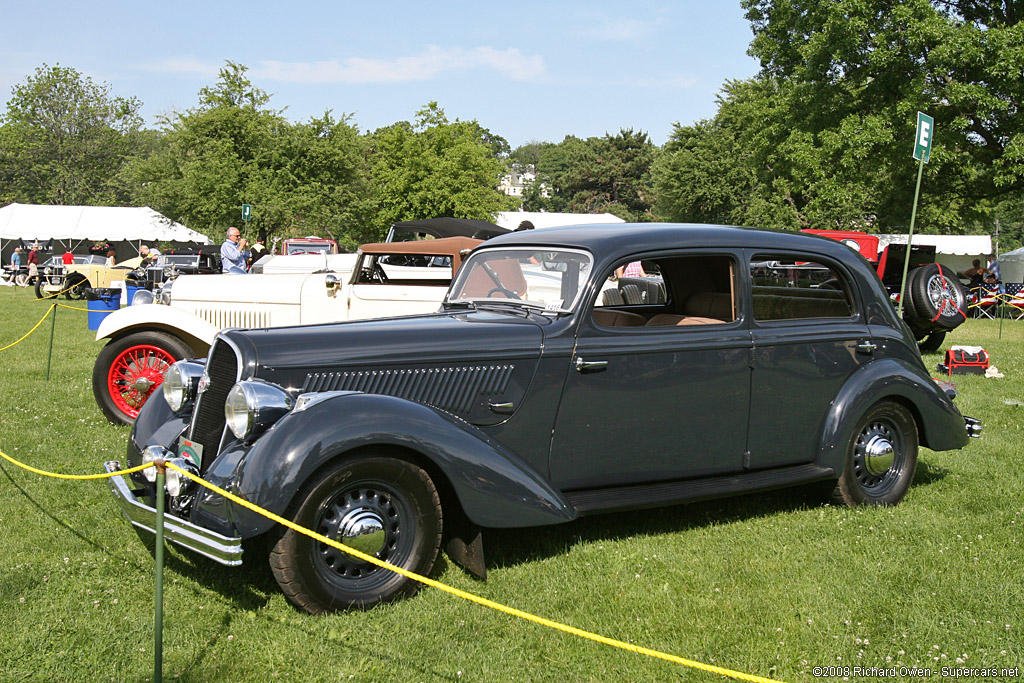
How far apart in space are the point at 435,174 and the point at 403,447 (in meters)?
34.4

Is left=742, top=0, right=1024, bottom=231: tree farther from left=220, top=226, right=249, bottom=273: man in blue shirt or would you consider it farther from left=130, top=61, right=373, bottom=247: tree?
left=130, top=61, right=373, bottom=247: tree

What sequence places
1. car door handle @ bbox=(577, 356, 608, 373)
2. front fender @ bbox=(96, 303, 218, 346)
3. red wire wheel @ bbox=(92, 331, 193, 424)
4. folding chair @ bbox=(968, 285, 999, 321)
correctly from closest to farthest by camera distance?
car door handle @ bbox=(577, 356, 608, 373) → red wire wheel @ bbox=(92, 331, 193, 424) → front fender @ bbox=(96, 303, 218, 346) → folding chair @ bbox=(968, 285, 999, 321)

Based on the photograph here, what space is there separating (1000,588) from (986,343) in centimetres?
1194

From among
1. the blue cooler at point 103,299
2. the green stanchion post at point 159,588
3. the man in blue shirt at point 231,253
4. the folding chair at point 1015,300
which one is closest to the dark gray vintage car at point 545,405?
the green stanchion post at point 159,588

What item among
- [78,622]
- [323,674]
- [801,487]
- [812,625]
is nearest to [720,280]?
[801,487]

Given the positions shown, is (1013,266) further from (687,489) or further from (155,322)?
(155,322)

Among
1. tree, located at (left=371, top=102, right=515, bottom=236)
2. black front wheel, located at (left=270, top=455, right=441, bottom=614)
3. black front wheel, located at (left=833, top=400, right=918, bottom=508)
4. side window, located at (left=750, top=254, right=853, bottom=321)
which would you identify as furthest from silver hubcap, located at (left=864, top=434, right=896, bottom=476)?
tree, located at (left=371, top=102, right=515, bottom=236)

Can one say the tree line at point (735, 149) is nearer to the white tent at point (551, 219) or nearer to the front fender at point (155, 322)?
the white tent at point (551, 219)

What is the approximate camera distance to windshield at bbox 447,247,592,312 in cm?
435

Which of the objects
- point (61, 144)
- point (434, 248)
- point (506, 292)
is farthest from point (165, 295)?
point (61, 144)

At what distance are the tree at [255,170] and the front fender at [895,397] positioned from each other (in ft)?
110

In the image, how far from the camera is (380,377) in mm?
3904

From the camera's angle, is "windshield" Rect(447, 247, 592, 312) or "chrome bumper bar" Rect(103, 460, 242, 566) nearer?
"chrome bumper bar" Rect(103, 460, 242, 566)

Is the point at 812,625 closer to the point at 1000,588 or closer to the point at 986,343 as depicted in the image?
the point at 1000,588
